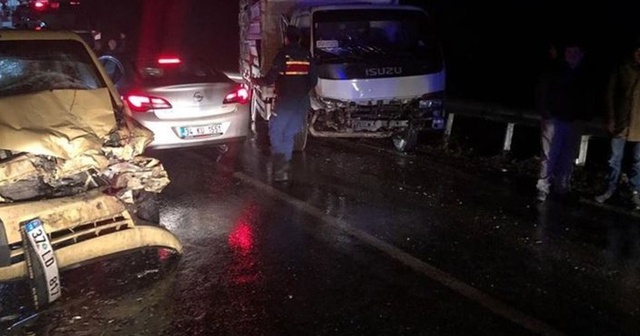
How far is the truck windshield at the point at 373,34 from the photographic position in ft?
31.3

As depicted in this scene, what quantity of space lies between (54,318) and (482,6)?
65.5 ft

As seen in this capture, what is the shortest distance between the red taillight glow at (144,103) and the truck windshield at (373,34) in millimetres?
2455

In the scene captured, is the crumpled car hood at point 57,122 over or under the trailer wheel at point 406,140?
over

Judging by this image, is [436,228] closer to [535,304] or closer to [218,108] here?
[535,304]

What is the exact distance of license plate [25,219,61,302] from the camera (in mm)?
4293

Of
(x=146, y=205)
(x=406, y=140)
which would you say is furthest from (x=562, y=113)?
(x=146, y=205)

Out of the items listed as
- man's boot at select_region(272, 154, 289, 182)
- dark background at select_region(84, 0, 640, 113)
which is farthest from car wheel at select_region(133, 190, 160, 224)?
dark background at select_region(84, 0, 640, 113)

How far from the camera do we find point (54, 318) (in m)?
4.43

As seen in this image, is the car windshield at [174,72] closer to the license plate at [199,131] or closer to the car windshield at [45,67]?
the license plate at [199,131]

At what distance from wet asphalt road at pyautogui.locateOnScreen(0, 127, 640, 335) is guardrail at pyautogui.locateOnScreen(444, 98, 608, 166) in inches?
84.5

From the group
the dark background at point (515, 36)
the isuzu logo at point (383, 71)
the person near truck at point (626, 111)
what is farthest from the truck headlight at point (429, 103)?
the dark background at point (515, 36)

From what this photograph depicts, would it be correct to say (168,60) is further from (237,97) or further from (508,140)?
(508,140)

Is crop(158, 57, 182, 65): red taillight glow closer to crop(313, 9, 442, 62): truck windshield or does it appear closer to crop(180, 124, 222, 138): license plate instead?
crop(180, 124, 222, 138): license plate

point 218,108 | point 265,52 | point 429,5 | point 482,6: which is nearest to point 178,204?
point 218,108
